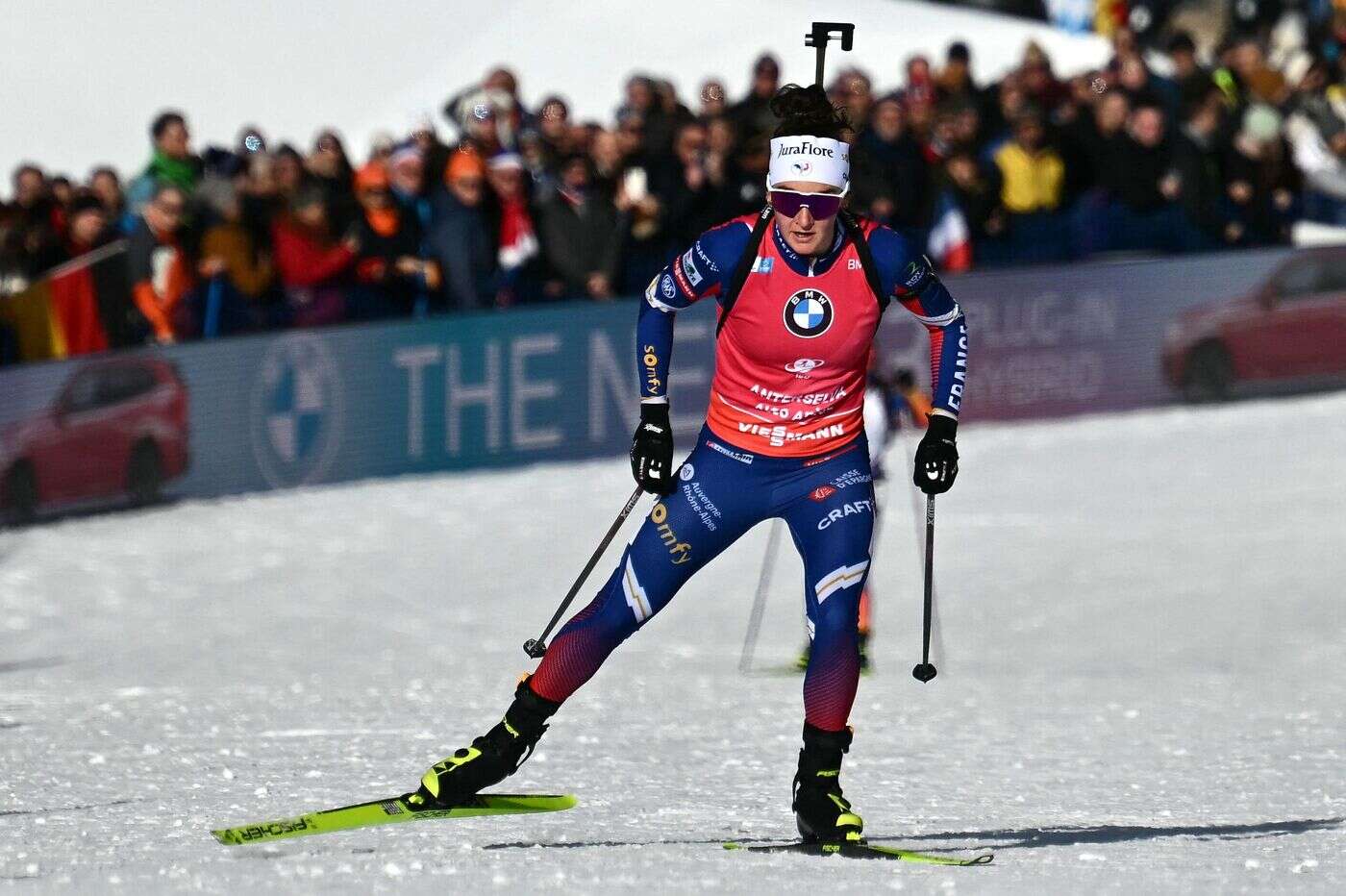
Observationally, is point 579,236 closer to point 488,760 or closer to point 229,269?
point 229,269

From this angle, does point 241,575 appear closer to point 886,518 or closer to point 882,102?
point 886,518

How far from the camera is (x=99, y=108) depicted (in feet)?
72.1

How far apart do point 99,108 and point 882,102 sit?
906 cm

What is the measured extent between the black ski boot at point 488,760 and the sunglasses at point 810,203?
1.49 metres

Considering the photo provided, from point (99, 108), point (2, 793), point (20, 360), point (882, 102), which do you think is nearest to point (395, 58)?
point (99, 108)

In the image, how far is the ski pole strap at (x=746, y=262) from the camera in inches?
260

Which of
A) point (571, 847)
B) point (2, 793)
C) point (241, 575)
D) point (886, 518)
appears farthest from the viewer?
point (886, 518)

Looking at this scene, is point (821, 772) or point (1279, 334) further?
point (1279, 334)

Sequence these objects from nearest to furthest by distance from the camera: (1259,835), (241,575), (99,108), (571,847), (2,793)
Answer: (571,847)
(1259,835)
(2,793)
(241,575)
(99,108)

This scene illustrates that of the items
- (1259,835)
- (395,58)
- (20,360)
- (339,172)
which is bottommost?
(1259,835)

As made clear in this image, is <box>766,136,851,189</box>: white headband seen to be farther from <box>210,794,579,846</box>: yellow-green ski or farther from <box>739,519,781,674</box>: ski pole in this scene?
<box>739,519,781,674</box>: ski pole

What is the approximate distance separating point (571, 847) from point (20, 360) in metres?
7.87

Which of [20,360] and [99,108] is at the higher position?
[99,108]

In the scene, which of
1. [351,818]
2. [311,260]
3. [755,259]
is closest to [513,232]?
[311,260]
